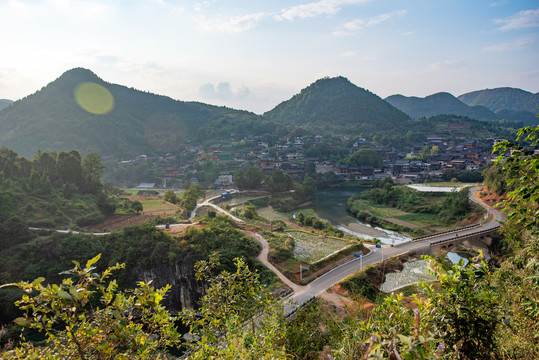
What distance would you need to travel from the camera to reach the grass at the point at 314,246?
2058 cm

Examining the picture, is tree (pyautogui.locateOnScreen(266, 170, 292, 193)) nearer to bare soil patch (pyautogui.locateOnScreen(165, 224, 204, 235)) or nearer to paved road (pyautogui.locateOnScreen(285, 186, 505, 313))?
bare soil patch (pyautogui.locateOnScreen(165, 224, 204, 235))

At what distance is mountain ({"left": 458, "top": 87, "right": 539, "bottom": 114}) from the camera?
16471cm

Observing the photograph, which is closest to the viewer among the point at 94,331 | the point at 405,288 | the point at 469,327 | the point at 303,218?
the point at 94,331

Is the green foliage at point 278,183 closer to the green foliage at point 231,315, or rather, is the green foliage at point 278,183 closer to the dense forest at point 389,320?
the green foliage at point 231,315

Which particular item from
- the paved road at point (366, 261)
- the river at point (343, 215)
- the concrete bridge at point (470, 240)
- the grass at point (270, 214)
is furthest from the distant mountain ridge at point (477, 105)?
the concrete bridge at point (470, 240)

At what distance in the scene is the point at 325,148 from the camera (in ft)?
229

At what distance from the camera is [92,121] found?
2899 inches

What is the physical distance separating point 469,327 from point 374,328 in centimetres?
93

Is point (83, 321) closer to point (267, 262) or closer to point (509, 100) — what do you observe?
point (267, 262)

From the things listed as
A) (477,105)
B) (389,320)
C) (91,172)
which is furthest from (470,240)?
(477,105)

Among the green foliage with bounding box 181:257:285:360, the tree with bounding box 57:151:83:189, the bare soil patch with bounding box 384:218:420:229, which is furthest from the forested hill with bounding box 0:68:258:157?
the green foliage with bounding box 181:257:285:360

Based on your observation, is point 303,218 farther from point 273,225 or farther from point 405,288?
point 405,288

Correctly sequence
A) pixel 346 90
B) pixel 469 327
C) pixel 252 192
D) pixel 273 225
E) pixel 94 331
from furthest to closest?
pixel 346 90
pixel 252 192
pixel 273 225
pixel 469 327
pixel 94 331

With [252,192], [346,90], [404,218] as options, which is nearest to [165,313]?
[404,218]
